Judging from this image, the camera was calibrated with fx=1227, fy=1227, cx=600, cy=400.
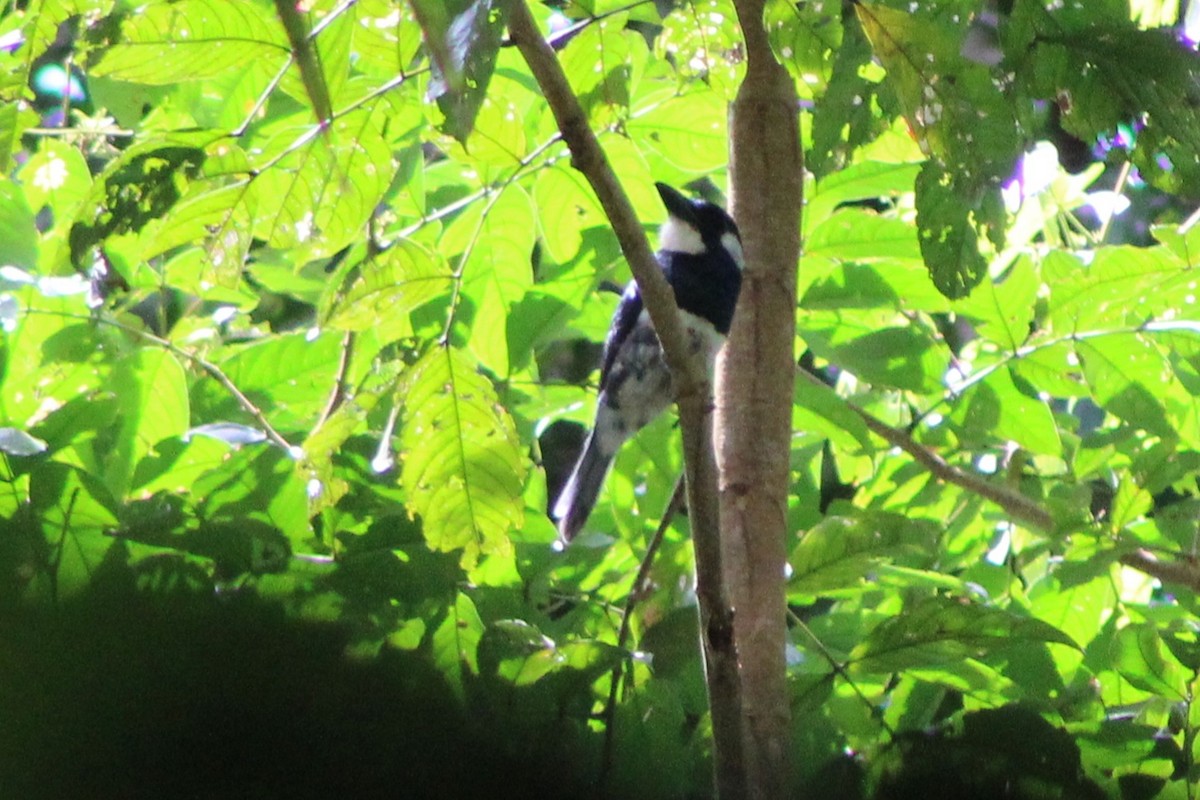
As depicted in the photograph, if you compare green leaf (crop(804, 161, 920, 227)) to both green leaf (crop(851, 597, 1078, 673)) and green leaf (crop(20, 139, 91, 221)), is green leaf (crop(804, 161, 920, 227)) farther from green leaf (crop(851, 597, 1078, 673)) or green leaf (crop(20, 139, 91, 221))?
green leaf (crop(20, 139, 91, 221))

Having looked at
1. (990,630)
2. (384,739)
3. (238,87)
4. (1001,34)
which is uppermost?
(238,87)

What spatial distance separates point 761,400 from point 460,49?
0.74 metres

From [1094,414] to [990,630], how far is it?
238 centimetres

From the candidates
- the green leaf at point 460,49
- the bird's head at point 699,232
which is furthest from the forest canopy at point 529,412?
the bird's head at point 699,232

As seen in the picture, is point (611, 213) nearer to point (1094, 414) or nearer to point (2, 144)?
point (2, 144)

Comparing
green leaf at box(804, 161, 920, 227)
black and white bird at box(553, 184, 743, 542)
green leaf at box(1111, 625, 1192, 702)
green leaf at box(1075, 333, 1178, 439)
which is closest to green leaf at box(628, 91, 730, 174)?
green leaf at box(804, 161, 920, 227)

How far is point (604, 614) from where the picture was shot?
1276mm

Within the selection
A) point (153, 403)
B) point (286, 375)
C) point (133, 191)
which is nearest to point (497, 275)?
point (286, 375)

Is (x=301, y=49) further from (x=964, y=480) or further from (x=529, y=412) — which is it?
(x=964, y=480)

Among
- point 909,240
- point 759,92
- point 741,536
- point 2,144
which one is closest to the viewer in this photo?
point 2,144

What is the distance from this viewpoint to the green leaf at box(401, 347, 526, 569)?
1.07 meters

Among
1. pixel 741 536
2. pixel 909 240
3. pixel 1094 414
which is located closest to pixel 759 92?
pixel 909 240

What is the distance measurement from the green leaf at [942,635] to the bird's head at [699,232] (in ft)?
3.23

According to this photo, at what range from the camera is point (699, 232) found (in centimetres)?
237
